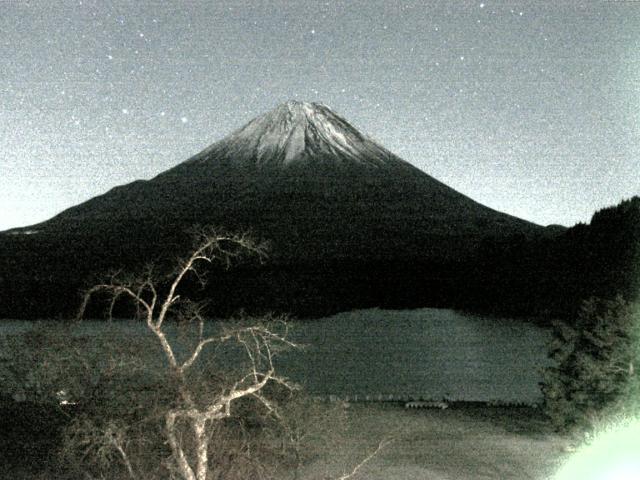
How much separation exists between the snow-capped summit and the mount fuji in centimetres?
20

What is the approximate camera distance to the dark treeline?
3797 cm

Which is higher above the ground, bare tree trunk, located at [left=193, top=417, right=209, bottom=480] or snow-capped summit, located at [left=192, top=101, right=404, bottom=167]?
snow-capped summit, located at [left=192, top=101, right=404, bottom=167]

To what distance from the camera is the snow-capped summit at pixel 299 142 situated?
148 metres

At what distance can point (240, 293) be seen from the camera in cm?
6812

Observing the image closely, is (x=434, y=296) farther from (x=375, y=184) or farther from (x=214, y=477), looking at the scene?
(x=375, y=184)

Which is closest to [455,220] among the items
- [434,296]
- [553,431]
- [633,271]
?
[434,296]

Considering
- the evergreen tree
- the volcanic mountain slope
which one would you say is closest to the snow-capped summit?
the volcanic mountain slope

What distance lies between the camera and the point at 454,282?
5669 cm

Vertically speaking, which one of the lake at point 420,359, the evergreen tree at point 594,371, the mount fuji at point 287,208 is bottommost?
the lake at point 420,359

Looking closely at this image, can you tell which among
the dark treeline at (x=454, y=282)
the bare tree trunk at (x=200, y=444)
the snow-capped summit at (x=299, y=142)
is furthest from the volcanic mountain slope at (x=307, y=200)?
the bare tree trunk at (x=200, y=444)

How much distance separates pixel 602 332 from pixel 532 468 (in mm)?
3366

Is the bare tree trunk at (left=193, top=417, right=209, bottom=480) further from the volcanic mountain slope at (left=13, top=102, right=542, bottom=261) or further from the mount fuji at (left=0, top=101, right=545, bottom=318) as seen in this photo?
Result: the volcanic mountain slope at (left=13, top=102, right=542, bottom=261)

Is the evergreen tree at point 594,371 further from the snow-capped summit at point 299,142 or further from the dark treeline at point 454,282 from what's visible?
the snow-capped summit at point 299,142

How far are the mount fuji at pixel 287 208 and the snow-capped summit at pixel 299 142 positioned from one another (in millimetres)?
200
